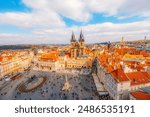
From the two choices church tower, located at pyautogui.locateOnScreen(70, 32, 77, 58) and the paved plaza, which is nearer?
the paved plaza

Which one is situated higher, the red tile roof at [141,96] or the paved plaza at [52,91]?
the red tile roof at [141,96]

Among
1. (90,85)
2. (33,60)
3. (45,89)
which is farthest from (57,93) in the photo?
(33,60)

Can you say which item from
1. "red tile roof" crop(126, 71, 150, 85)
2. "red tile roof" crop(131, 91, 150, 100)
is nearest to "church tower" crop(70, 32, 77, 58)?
"red tile roof" crop(126, 71, 150, 85)

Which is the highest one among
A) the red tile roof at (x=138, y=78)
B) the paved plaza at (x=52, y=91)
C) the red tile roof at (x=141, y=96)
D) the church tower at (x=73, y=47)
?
the church tower at (x=73, y=47)

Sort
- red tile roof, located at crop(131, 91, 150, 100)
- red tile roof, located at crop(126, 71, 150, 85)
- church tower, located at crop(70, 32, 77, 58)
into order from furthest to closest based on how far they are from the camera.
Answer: church tower, located at crop(70, 32, 77, 58), red tile roof, located at crop(126, 71, 150, 85), red tile roof, located at crop(131, 91, 150, 100)

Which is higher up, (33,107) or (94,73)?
(33,107)

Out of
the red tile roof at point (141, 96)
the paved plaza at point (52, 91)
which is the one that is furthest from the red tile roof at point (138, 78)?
the paved plaza at point (52, 91)

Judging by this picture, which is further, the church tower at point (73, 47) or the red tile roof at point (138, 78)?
the church tower at point (73, 47)

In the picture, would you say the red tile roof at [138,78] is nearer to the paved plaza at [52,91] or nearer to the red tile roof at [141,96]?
the red tile roof at [141,96]

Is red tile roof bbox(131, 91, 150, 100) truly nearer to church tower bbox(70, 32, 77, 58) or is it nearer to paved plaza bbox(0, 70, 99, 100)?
paved plaza bbox(0, 70, 99, 100)

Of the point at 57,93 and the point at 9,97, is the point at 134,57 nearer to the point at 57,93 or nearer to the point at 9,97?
the point at 57,93

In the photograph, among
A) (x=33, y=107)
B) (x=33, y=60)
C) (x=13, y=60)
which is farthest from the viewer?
(x=33, y=60)
